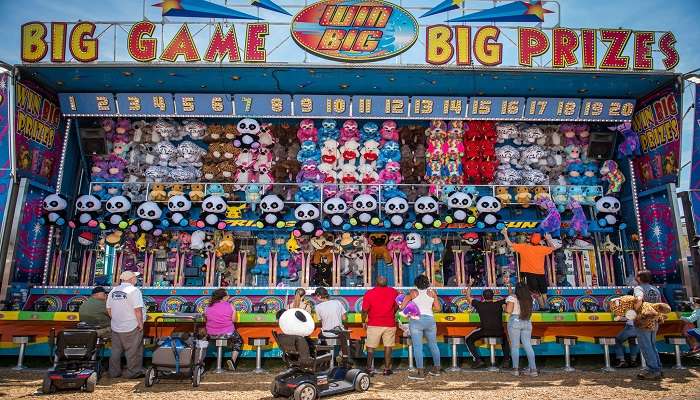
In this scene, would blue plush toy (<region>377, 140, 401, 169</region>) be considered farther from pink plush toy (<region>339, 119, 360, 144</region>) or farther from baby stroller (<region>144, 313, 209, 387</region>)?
baby stroller (<region>144, 313, 209, 387</region>)

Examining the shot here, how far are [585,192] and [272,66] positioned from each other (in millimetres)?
8108

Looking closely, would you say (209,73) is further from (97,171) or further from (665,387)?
(665,387)

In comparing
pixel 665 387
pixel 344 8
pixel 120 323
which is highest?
pixel 344 8

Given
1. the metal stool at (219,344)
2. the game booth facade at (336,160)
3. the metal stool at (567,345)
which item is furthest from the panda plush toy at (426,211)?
the metal stool at (219,344)

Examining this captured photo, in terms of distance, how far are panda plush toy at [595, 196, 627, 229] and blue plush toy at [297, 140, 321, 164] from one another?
682 cm

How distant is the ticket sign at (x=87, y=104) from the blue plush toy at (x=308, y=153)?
4475mm

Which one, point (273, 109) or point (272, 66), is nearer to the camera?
point (272, 66)

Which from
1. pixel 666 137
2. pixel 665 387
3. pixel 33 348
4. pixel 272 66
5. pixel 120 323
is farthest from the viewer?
pixel 666 137

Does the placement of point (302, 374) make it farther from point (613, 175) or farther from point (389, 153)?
point (613, 175)

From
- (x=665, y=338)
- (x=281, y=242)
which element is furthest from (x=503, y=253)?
(x=281, y=242)

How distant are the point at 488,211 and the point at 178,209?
23.1 ft

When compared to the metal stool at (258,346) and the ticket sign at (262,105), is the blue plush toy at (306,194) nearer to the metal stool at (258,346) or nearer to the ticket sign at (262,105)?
the ticket sign at (262,105)

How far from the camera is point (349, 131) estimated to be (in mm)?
13180

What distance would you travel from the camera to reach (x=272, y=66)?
1091 cm
